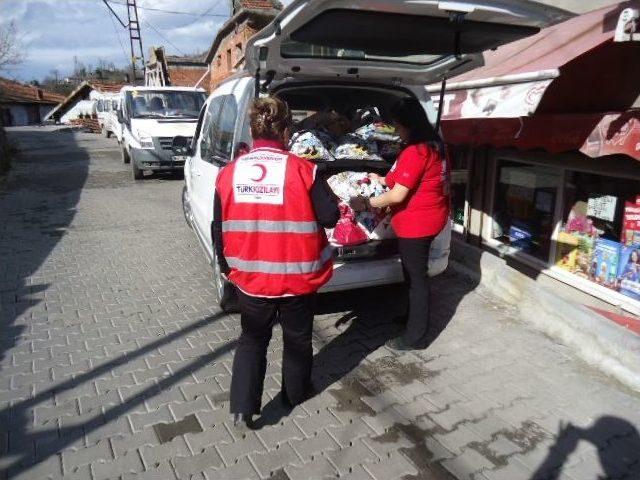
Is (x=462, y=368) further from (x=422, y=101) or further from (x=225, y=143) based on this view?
(x=225, y=143)

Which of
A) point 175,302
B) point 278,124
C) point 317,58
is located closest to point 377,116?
point 317,58

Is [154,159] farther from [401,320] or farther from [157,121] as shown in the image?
[401,320]

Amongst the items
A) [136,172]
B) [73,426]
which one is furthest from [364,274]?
[136,172]

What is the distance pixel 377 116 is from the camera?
4770 mm

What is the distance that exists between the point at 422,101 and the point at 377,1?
1766mm

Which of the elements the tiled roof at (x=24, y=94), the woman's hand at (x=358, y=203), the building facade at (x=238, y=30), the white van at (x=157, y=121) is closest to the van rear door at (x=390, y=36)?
the woman's hand at (x=358, y=203)

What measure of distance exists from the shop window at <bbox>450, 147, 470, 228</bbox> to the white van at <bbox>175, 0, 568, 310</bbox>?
1893 mm

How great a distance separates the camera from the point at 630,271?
423cm

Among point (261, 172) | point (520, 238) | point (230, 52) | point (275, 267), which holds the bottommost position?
point (520, 238)

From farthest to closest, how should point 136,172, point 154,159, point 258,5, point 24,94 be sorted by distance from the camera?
1. point 24,94
2. point 258,5
3. point 136,172
4. point 154,159

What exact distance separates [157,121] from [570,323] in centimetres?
1091

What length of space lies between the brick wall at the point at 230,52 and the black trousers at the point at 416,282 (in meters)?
16.9

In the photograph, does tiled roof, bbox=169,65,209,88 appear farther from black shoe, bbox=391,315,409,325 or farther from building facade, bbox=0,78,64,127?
building facade, bbox=0,78,64,127

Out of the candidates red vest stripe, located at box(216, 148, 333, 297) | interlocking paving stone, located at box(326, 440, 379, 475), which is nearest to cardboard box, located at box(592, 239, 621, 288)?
interlocking paving stone, located at box(326, 440, 379, 475)
